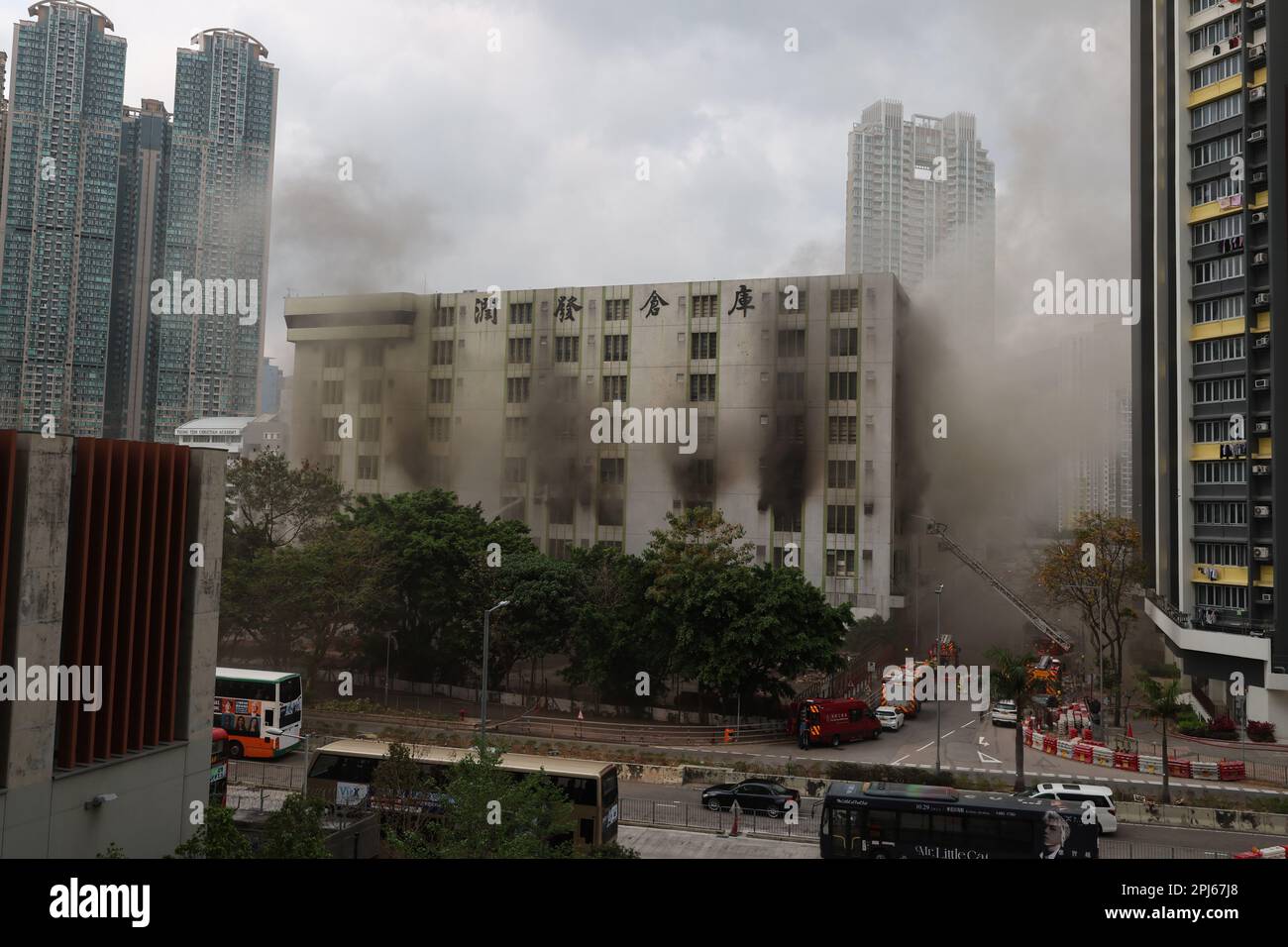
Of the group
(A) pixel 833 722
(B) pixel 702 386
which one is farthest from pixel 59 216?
(A) pixel 833 722

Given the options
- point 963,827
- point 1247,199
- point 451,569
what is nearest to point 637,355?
point 451,569

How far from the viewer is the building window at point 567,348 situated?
62.8m

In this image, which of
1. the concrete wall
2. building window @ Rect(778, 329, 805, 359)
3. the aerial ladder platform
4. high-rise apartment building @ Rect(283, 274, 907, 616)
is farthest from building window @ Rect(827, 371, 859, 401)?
the concrete wall

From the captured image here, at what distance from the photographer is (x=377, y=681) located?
149ft

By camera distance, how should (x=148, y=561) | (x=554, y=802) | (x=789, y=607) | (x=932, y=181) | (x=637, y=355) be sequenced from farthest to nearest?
(x=932, y=181) → (x=637, y=355) → (x=789, y=607) → (x=554, y=802) → (x=148, y=561)

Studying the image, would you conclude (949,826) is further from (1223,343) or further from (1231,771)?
(1223,343)

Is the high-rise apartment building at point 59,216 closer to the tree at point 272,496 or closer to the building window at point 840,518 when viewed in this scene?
the tree at point 272,496

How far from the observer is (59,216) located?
3105 inches

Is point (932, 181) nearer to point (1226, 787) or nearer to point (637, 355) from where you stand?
point (637, 355)

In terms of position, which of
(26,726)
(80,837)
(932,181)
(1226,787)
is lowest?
(1226,787)

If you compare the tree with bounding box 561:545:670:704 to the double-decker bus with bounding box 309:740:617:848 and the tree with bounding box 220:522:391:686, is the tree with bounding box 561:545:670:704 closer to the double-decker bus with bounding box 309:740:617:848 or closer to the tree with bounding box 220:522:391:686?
the tree with bounding box 220:522:391:686

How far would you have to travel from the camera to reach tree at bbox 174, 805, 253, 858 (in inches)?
493

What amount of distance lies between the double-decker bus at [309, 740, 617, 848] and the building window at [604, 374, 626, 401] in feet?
127

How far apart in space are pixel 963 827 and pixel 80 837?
16.3 metres
